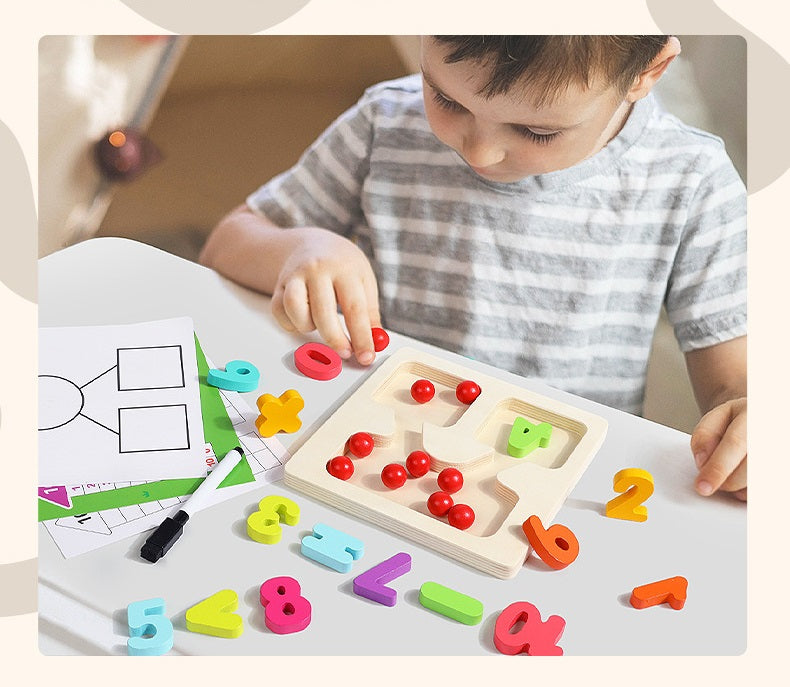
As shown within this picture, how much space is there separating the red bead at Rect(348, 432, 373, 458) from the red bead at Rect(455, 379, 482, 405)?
0.27 feet

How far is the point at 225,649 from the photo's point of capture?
0.44 meters

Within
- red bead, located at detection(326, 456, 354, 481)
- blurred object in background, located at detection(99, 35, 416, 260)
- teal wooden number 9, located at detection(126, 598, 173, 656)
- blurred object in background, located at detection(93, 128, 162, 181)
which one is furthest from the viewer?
blurred object in background, located at detection(93, 128, 162, 181)

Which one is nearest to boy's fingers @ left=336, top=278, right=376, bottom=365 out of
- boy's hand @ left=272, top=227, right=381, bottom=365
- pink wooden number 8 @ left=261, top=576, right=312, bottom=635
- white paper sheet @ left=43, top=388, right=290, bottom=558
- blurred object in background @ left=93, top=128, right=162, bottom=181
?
boy's hand @ left=272, top=227, right=381, bottom=365

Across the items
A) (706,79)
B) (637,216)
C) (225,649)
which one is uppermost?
(706,79)

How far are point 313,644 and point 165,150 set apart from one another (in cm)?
101

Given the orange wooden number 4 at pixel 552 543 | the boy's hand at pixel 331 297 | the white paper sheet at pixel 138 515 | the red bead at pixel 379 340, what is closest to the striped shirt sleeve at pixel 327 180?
the boy's hand at pixel 331 297

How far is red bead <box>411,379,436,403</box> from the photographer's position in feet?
2.00

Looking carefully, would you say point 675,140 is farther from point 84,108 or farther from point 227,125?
point 227,125

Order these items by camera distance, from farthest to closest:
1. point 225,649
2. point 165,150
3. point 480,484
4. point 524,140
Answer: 1. point 165,150
2. point 524,140
3. point 480,484
4. point 225,649

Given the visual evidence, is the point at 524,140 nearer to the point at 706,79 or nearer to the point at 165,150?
the point at 706,79

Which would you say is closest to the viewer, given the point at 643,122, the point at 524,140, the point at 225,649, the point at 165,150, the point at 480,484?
the point at 225,649

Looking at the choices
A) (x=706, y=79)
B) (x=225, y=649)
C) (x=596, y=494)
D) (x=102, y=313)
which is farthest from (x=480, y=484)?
(x=706, y=79)

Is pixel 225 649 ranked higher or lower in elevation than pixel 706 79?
lower

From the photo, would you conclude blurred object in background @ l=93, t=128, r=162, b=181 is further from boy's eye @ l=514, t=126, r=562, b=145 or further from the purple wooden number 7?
the purple wooden number 7
